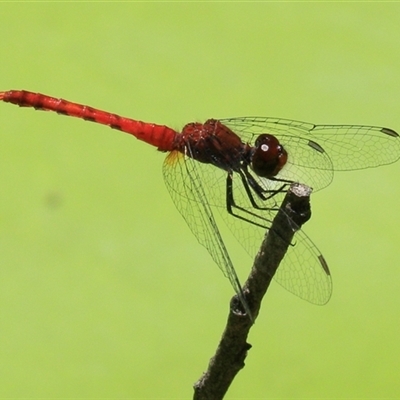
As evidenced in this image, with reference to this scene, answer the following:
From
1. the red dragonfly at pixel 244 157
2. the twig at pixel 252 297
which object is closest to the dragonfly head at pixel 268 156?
the red dragonfly at pixel 244 157

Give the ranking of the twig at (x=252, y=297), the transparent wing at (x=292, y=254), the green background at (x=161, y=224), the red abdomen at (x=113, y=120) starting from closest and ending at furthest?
the twig at (x=252, y=297)
the transparent wing at (x=292, y=254)
the green background at (x=161, y=224)
the red abdomen at (x=113, y=120)

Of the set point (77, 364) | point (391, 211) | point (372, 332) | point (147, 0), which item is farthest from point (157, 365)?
point (147, 0)

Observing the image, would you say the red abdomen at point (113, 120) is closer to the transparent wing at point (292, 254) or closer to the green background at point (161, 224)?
the green background at point (161, 224)

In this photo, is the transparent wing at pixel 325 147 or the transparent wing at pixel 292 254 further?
the transparent wing at pixel 325 147

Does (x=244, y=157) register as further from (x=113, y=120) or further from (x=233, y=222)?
(x=113, y=120)

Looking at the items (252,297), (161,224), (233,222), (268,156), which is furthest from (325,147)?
(252,297)

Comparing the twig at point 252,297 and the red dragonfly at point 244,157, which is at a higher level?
the red dragonfly at point 244,157

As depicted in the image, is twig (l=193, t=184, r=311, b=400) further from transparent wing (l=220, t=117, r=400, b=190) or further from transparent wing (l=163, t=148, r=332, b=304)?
transparent wing (l=220, t=117, r=400, b=190)
